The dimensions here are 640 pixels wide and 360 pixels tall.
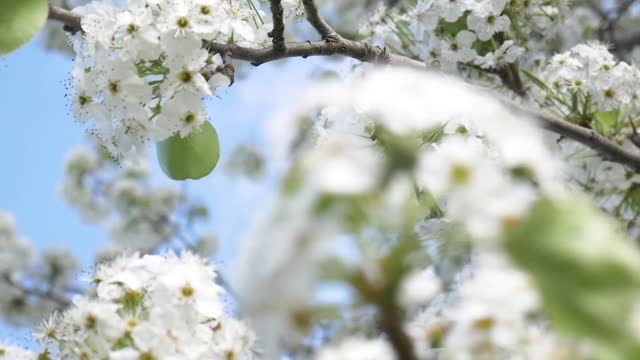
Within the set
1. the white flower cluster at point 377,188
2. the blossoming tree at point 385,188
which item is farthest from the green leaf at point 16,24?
the white flower cluster at point 377,188

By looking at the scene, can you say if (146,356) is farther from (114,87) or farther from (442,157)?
(114,87)

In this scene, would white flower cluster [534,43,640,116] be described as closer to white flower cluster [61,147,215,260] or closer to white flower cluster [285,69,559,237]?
white flower cluster [285,69,559,237]

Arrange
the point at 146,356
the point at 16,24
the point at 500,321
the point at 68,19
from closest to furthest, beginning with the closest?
1. the point at 500,321
2. the point at 146,356
3. the point at 16,24
4. the point at 68,19

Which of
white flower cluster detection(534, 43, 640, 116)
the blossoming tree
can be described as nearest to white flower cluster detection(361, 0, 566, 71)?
the blossoming tree

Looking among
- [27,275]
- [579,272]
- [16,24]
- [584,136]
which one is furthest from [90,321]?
[27,275]

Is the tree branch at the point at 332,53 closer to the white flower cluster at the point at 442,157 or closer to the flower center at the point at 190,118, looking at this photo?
the flower center at the point at 190,118

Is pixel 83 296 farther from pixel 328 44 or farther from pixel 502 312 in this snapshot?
pixel 502 312

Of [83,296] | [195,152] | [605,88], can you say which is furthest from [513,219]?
[605,88]
